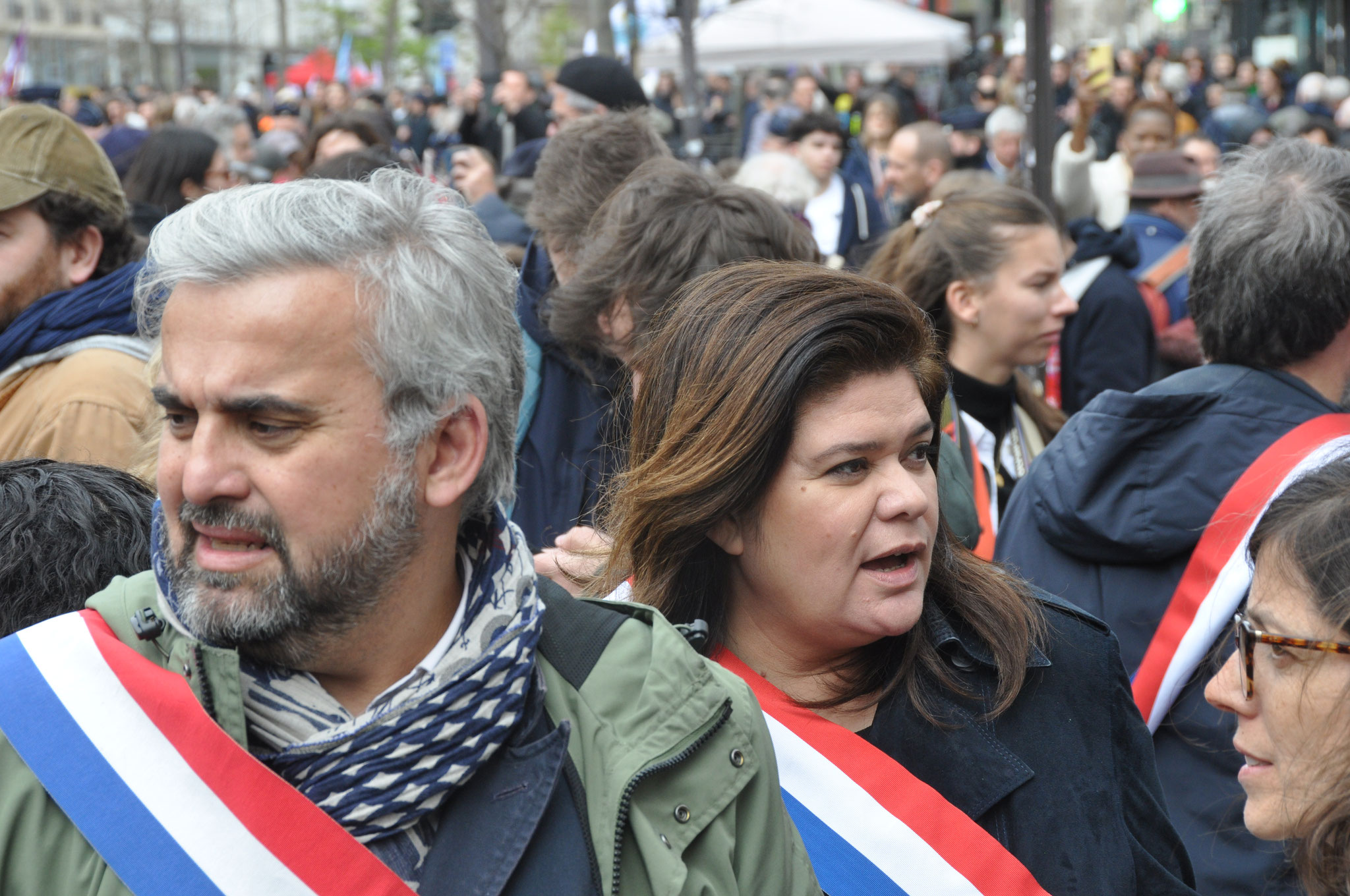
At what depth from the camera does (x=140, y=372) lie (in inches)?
132

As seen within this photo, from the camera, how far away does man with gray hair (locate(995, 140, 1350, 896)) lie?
2.70 m

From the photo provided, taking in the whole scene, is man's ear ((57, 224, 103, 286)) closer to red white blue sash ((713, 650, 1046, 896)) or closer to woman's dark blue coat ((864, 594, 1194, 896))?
red white blue sash ((713, 650, 1046, 896))

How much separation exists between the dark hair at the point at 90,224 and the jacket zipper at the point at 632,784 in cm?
262

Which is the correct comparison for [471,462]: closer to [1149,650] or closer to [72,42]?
[1149,650]

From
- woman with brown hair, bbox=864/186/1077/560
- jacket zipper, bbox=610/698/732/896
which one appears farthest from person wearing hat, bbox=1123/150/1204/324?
jacket zipper, bbox=610/698/732/896

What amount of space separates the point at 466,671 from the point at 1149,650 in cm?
164

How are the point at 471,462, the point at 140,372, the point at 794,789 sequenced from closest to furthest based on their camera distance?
the point at 471,462
the point at 794,789
the point at 140,372

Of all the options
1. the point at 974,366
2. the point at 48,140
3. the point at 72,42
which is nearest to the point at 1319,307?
the point at 974,366

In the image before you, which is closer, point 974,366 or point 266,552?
point 266,552

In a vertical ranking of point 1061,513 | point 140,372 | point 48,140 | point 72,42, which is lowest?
point 1061,513

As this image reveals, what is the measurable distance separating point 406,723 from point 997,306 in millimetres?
3079

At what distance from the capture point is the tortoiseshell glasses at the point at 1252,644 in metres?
1.80

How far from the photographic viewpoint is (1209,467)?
281 centimetres

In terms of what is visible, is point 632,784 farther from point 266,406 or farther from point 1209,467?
point 1209,467
